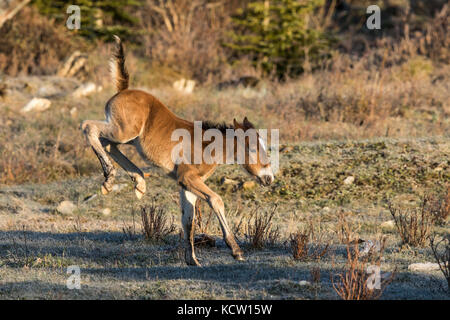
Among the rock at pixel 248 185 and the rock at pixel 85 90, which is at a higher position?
the rock at pixel 85 90

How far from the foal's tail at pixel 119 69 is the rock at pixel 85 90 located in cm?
1153

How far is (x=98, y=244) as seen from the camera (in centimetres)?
870

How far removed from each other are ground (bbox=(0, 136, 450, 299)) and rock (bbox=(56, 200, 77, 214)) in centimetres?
12

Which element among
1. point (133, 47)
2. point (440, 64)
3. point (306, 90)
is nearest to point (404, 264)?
point (306, 90)

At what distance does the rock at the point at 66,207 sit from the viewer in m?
11.3

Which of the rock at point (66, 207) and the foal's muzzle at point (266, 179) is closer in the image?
the foal's muzzle at point (266, 179)

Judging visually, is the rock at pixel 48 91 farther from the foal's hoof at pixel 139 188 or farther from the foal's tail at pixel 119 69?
the foal's hoof at pixel 139 188

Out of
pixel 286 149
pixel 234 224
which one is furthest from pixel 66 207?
pixel 286 149

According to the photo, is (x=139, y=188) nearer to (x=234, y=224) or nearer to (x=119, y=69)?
(x=119, y=69)

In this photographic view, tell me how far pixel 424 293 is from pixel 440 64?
16.9 meters

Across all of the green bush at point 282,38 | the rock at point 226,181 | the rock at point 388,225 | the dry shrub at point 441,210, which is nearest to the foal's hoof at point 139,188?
the rock at point 388,225

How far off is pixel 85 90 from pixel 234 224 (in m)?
10.8

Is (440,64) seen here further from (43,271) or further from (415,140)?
(43,271)

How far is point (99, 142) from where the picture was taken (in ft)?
24.7
